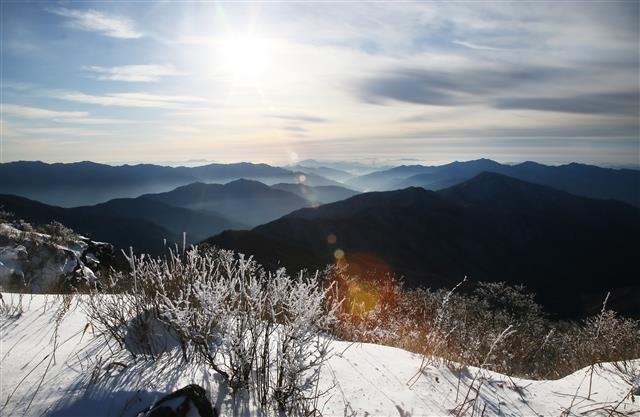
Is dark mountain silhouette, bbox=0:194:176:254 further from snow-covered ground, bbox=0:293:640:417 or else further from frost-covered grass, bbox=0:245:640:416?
frost-covered grass, bbox=0:245:640:416

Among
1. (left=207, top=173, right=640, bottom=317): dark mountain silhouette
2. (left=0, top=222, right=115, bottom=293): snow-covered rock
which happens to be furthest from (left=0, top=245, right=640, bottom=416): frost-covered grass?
(left=207, top=173, right=640, bottom=317): dark mountain silhouette

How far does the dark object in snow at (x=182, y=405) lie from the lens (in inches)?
94.6

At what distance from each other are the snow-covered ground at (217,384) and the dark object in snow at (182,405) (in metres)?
0.24

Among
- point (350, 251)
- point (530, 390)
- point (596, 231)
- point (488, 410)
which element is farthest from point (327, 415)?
point (596, 231)

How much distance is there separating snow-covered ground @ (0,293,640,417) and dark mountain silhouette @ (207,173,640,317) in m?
59.2

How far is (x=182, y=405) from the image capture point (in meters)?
2.46

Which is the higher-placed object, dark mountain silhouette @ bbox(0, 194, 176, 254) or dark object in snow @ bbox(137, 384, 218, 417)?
dark object in snow @ bbox(137, 384, 218, 417)

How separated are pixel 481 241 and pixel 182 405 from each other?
14744 cm

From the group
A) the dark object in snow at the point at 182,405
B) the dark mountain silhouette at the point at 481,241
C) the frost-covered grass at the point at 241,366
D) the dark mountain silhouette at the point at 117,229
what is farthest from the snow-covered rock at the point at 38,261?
the dark mountain silhouette at the point at 117,229

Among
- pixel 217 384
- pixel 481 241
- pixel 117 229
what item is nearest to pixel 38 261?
pixel 217 384

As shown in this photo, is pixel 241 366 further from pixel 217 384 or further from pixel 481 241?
pixel 481 241

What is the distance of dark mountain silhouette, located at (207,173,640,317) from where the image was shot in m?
96.8

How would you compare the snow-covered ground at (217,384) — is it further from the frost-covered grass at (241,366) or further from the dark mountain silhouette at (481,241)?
the dark mountain silhouette at (481,241)

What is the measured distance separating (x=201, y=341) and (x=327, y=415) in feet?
3.95
